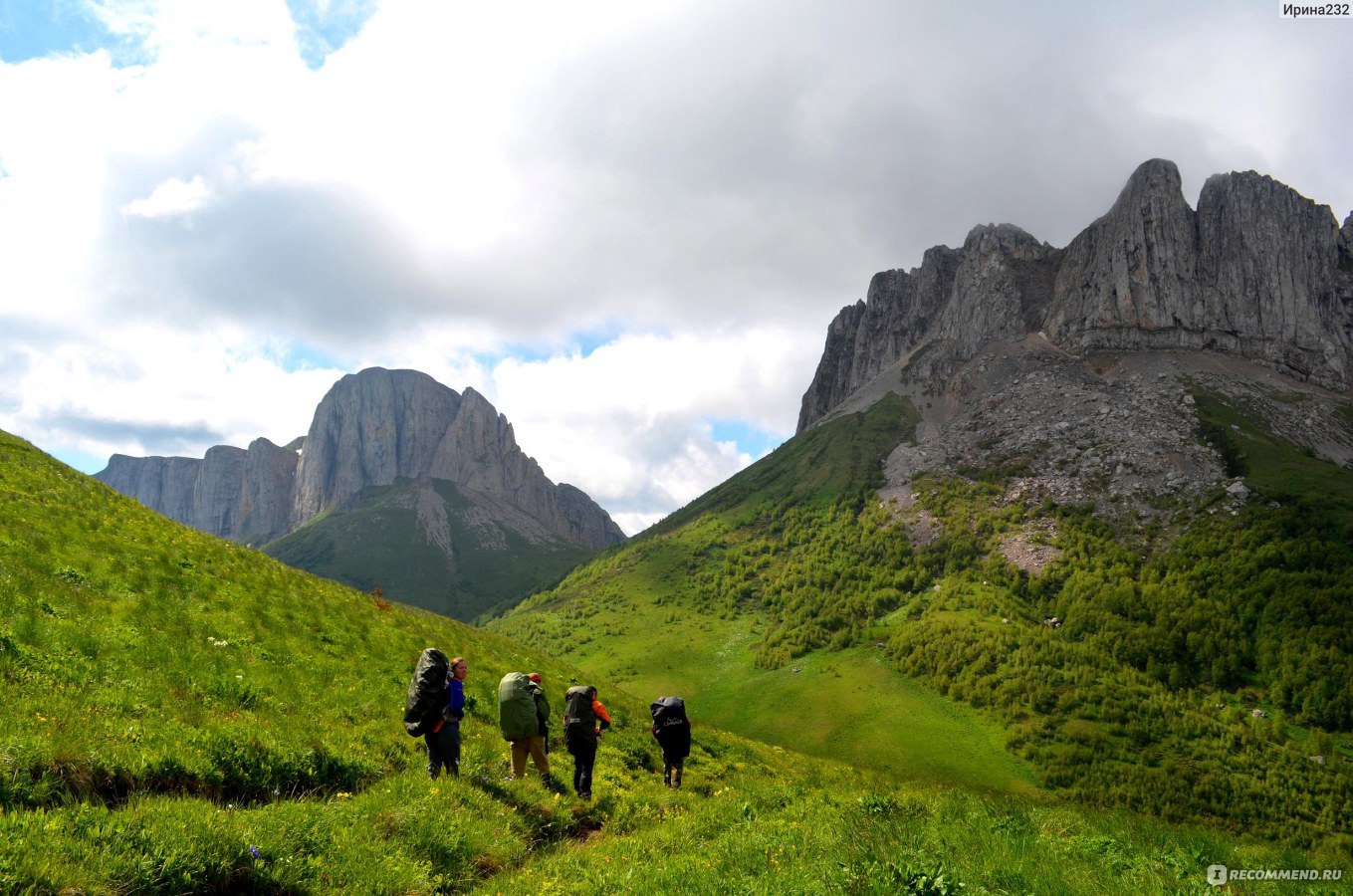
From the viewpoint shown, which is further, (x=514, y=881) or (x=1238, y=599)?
(x=1238, y=599)

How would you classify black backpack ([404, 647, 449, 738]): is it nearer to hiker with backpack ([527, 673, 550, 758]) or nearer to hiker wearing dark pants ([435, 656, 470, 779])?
hiker wearing dark pants ([435, 656, 470, 779])

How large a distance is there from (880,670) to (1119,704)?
3162cm

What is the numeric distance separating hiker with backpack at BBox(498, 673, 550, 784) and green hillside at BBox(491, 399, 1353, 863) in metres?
36.6

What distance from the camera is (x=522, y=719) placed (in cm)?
1450

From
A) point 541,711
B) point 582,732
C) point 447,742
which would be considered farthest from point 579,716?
point 447,742

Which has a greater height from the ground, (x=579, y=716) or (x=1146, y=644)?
(x=579, y=716)

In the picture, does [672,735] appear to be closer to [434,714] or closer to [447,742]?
[447,742]

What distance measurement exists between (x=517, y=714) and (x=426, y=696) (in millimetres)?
2244

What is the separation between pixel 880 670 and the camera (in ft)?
325

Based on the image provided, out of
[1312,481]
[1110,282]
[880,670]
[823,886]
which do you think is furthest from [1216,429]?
[823,886]

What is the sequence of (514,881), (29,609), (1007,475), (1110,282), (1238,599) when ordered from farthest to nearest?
1. (1110,282)
2. (1007,475)
3. (1238,599)
4. (29,609)
5. (514,881)

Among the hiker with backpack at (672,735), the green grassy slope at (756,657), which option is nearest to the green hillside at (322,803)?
the hiker with backpack at (672,735)

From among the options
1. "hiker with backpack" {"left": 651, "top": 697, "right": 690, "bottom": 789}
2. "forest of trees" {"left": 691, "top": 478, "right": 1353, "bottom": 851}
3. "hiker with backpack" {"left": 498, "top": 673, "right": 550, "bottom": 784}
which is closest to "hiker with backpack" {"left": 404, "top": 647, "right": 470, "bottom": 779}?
"hiker with backpack" {"left": 498, "top": 673, "right": 550, "bottom": 784}

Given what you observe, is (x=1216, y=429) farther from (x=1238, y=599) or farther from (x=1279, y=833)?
(x=1279, y=833)
